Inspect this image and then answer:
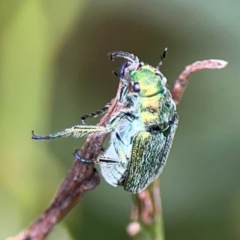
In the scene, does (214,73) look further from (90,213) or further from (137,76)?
(137,76)

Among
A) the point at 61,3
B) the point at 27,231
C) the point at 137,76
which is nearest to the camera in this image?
the point at 27,231

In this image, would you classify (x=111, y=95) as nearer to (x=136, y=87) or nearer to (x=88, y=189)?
(x=136, y=87)

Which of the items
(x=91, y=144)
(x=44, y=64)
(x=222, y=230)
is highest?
(x=44, y=64)

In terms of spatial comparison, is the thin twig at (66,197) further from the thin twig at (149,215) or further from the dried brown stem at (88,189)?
the thin twig at (149,215)

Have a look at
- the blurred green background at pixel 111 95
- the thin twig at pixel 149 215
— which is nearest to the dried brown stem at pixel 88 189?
the thin twig at pixel 149 215

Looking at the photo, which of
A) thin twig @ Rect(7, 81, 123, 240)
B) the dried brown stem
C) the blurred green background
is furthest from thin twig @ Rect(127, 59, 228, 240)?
the blurred green background

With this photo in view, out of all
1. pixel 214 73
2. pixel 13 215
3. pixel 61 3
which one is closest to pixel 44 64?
pixel 61 3
